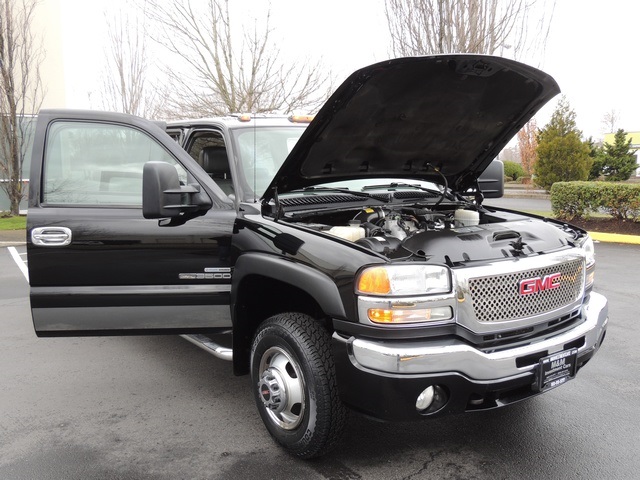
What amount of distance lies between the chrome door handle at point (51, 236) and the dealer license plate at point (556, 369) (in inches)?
114

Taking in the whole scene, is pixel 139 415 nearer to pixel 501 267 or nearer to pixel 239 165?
pixel 239 165

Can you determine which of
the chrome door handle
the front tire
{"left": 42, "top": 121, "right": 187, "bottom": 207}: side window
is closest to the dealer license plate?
the front tire

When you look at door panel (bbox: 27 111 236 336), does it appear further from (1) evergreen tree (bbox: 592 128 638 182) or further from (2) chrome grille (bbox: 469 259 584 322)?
(1) evergreen tree (bbox: 592 128 638 182)

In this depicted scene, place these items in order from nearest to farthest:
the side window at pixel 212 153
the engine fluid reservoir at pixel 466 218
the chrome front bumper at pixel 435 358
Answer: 1. the chrome front bumper at pixel 435 358
2. the engine fluid reservoir at pixel 466 218
3. the side window at pixel 212 153

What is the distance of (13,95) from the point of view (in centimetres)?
1441

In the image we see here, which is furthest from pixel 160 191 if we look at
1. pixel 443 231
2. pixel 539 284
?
pixel 539 284

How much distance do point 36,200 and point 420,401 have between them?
276 cm

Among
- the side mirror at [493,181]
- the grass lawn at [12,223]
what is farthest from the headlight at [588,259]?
the grass lawn at [12,223]

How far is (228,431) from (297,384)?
745 millimetres

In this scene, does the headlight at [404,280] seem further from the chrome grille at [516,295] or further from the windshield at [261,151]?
the windshield at [261,151]

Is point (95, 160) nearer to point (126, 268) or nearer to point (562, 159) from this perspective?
point (126, 268)

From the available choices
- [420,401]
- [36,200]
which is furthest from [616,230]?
[36,200]

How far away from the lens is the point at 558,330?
292cm

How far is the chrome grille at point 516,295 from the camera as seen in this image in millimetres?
2578
